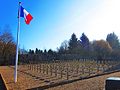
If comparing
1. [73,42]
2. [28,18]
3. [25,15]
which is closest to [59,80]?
[28,18]

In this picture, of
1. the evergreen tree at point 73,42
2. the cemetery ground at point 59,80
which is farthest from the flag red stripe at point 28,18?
the evergreen tree at point 73,42

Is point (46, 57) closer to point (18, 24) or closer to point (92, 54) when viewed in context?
point (92, 54)

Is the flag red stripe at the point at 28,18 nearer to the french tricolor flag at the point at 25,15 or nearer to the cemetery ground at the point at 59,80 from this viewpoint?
the french tricolor flag at the point at 25,15

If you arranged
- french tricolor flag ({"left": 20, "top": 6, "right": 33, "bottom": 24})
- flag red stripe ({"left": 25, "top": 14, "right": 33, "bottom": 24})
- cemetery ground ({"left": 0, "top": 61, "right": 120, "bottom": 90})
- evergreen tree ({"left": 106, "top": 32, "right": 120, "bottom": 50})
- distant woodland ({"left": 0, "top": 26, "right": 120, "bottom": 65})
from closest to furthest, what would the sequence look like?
cemetery ground ({"left": 0, "top": 61, "right": 120, "bottom": 90}) < french tricolor flag ({"left": 20, "top": 6, "right": 33, "bottom": 24}) < flag red stripe ({"left": 25, "top": 14, "right": 33, "bottom": 24}) < distant woodland ({"left": 0, "top": 26, "right": 120, "bottom": 65}) < evergreen tree ({"left": 106, "top": 32, "right": 120, "bottom": 50})

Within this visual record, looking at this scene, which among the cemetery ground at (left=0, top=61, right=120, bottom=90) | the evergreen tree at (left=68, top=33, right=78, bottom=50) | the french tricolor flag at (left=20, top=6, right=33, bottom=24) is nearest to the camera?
the cemetery ground at (left=0, top=61, right=120, bottom=90)

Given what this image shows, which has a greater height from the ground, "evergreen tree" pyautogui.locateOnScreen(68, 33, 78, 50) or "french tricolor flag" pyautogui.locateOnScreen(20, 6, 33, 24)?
"evergreen tree" pyautogui.locateOnScreen(68, 33, 78, 50)

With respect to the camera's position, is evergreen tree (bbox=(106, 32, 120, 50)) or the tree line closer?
the tree line

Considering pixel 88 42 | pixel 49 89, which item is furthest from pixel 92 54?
pixel 49 89

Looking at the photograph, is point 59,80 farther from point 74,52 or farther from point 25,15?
point 74,52

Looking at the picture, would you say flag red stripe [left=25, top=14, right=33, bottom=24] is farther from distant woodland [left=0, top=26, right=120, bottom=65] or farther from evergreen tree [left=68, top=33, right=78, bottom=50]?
evergreen tree [left=68, top=33, right=78, bottom=50]

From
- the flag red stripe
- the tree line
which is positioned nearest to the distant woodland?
the tree line

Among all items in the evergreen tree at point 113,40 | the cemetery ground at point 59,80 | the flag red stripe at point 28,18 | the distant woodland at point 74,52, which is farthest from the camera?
the evergreen tree at point 113,40

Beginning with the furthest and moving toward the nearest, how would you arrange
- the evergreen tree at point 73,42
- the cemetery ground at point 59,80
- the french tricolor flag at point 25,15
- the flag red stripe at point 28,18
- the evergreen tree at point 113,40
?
the evergreen tree at point 113,40 → the evergreen tree at point 73,42 → the flag red stripe at point 28,18 → the french tricolor flag at point 25,15 → the cemetery ground at point 59,80

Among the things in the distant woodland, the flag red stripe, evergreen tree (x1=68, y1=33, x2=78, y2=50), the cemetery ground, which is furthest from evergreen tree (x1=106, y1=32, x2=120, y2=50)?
the flag red stripe
